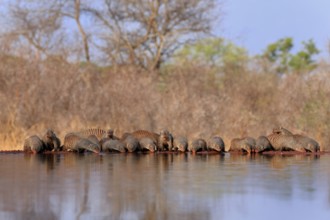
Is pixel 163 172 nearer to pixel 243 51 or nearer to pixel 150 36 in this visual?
pixel 150 36

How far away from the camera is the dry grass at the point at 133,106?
24.7 metres

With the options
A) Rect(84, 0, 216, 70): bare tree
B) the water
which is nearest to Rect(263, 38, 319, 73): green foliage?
Rect(84, 0, 216, 70): bare tree

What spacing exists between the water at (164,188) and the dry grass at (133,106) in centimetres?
678

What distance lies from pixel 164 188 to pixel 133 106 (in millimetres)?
15021

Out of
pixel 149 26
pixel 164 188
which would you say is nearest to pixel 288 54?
pixel 149 26

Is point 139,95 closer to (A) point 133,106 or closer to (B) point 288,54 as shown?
(A) point 133,106

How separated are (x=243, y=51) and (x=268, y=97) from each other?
18.2 meters

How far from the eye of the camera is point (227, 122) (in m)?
26.3

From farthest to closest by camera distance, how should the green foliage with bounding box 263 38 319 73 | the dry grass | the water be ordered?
the green foliage with bounding box 263 38 319 73, the dry grass, the water

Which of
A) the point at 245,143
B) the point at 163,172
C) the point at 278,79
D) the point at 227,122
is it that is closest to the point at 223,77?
the point at 278,79

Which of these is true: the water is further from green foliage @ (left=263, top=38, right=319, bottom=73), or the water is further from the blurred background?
green foliage @ (left=263, top=38, right=319, bottom=73)

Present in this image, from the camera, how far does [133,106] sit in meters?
26.6

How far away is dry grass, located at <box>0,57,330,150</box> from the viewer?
2470cm

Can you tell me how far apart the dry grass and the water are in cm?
678
